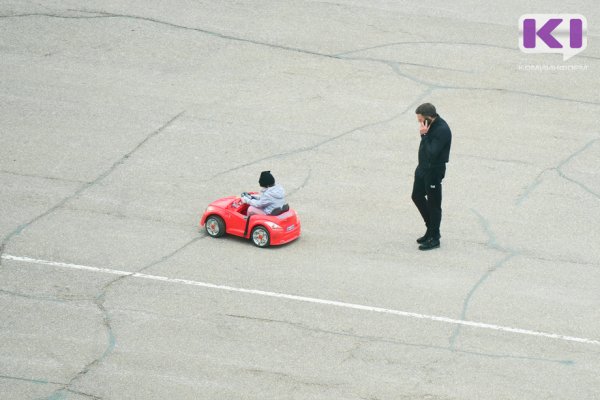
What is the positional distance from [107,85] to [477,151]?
687cm

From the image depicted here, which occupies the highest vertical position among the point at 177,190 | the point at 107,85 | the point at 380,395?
the point at 107,85

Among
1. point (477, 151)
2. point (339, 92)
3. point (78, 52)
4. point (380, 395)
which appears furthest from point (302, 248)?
point (78, 52)

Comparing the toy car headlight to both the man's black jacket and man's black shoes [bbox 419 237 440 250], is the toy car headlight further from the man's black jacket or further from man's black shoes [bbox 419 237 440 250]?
the man's black jacket

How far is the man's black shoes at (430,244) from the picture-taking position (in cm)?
1236

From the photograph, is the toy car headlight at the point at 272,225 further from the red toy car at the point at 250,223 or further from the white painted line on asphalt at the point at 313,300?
the white painted line on asphalt at the point at 313,300

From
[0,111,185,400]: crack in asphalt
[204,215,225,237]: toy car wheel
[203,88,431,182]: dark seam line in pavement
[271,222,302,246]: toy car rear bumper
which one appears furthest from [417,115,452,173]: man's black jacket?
[0,111,185,400]: crack in asphalt

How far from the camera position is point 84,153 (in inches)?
586

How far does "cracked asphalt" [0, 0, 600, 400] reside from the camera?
9.73 meters

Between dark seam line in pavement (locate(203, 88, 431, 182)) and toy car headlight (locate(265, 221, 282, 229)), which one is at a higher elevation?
dark seam line in pavement (locate(203, 88, 431, 182))

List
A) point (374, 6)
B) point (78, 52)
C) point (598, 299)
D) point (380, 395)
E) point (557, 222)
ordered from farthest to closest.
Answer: point (374, 6), point (78, 52), point (557, 222), point (598, 299), point (380, 395)

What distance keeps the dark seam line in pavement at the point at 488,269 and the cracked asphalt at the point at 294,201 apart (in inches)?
1.5

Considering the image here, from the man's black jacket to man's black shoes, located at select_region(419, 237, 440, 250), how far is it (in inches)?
38.6

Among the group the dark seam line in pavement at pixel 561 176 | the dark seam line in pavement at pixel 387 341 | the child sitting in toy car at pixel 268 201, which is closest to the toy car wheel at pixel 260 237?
the child sitting in toy car at pixel 268 201

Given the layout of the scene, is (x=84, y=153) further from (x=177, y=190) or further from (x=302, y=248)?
(x=302, y=248)
